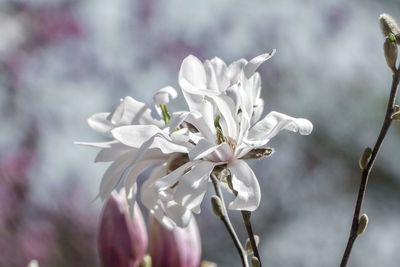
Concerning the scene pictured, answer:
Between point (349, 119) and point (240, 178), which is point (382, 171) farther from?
point (240, 178)

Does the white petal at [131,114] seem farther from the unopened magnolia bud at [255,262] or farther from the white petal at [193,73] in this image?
the unopened magnolia bud at [255,262]

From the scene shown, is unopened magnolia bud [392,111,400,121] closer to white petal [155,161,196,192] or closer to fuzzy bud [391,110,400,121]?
fuzzy bud [391,110,400,121]

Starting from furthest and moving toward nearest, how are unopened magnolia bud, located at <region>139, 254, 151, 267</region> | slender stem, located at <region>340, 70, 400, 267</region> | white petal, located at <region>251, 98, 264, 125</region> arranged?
unopened magnolia bud, located at <region>139, 254, 151, 267</region> → white petal, located at <region>251, 98, 264, 125</region> → slender stem, located at <region>340, 70, 400, 267</region>

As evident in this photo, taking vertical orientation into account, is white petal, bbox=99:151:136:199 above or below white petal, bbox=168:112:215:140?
below

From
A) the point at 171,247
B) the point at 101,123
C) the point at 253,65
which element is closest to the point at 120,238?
the point at 171,247

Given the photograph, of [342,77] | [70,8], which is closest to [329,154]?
[342,77]

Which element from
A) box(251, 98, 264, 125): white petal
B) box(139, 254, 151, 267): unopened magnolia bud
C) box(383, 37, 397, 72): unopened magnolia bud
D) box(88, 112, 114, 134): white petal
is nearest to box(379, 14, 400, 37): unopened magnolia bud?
box(383, 37, 397, 72): unopened magnolia bud

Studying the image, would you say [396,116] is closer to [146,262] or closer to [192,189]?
[192,189]
